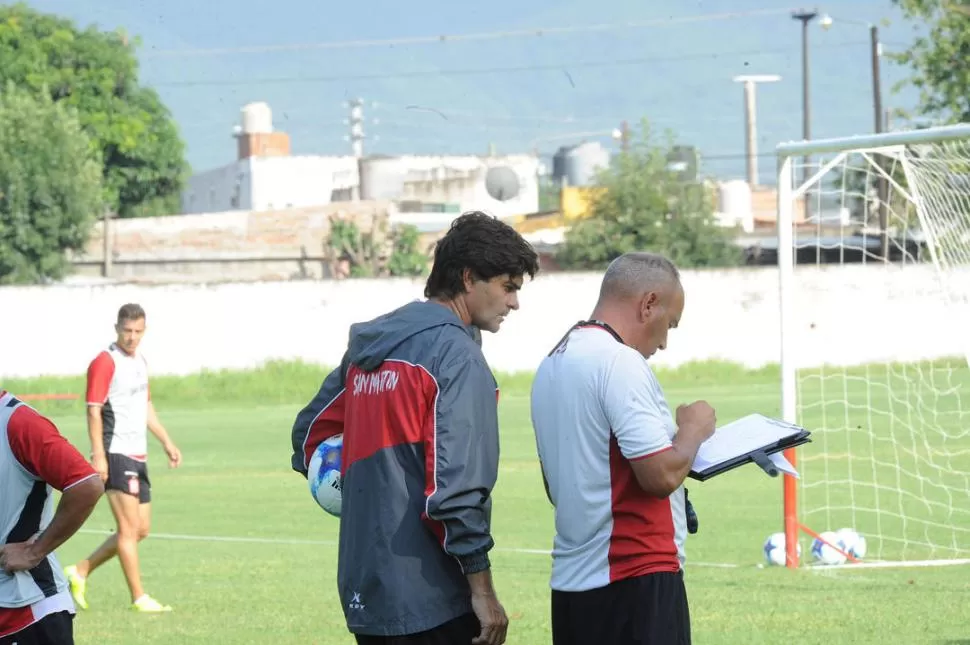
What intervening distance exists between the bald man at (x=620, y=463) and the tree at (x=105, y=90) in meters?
60.2

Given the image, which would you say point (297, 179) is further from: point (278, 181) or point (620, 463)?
point (620, 463)

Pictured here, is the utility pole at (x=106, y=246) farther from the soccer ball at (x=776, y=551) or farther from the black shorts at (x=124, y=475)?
the soccer ball at (x=776, y=551)

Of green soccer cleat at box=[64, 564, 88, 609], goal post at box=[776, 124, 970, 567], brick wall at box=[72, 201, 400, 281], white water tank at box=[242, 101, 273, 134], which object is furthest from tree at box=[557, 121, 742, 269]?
green soccer cleat at box=[64, 564, 88, 609]

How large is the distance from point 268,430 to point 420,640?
23.1 metres

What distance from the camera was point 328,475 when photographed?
4859mm

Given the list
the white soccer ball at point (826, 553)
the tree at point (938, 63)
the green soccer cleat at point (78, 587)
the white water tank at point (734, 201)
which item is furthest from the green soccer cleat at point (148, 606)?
the white water tank at point (734, 201)

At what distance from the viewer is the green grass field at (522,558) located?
29.5 feet

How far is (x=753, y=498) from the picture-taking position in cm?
1634

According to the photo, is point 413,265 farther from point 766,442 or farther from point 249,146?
point 766,442

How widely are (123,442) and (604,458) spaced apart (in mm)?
6505

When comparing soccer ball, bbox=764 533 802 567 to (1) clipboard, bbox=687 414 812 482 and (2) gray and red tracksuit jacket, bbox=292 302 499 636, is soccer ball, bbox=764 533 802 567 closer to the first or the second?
(1) clipboard, bbox=687 414 812 482

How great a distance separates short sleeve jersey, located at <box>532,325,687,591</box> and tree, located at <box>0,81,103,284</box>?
4872cm

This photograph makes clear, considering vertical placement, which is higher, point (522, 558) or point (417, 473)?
point (417, 473)

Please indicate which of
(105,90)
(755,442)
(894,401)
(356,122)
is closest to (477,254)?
(755,442)
